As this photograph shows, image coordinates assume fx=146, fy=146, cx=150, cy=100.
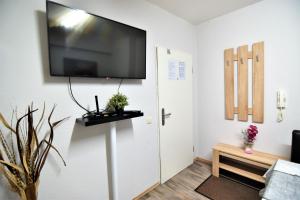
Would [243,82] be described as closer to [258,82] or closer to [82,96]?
[258,82]

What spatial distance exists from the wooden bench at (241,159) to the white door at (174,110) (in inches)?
21.0

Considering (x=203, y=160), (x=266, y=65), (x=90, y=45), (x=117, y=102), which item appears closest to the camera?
(x=90, y=45)

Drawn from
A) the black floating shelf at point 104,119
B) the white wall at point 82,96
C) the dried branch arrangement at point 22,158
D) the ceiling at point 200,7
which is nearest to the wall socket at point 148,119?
the white wall at point 82,96

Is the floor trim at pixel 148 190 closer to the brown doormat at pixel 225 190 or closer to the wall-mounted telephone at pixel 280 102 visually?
the brown doormat at pixel 225 190

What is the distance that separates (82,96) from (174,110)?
1.51 meters

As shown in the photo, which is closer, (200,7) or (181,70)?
(200,7)

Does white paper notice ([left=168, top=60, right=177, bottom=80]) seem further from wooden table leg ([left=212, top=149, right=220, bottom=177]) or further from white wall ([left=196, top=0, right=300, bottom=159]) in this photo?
wooden table leg ([left=212, top=149, right=220, bottom=177])

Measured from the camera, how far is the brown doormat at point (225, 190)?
6.57 ft

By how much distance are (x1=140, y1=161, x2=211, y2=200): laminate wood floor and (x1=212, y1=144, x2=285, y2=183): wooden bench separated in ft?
0.89

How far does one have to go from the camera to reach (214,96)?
2.79m

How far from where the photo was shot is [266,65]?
217cm

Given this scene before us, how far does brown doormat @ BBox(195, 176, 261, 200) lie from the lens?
6.57 feet

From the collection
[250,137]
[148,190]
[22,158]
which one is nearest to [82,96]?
[22,158]

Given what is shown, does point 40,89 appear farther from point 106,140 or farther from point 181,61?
point 181,61
